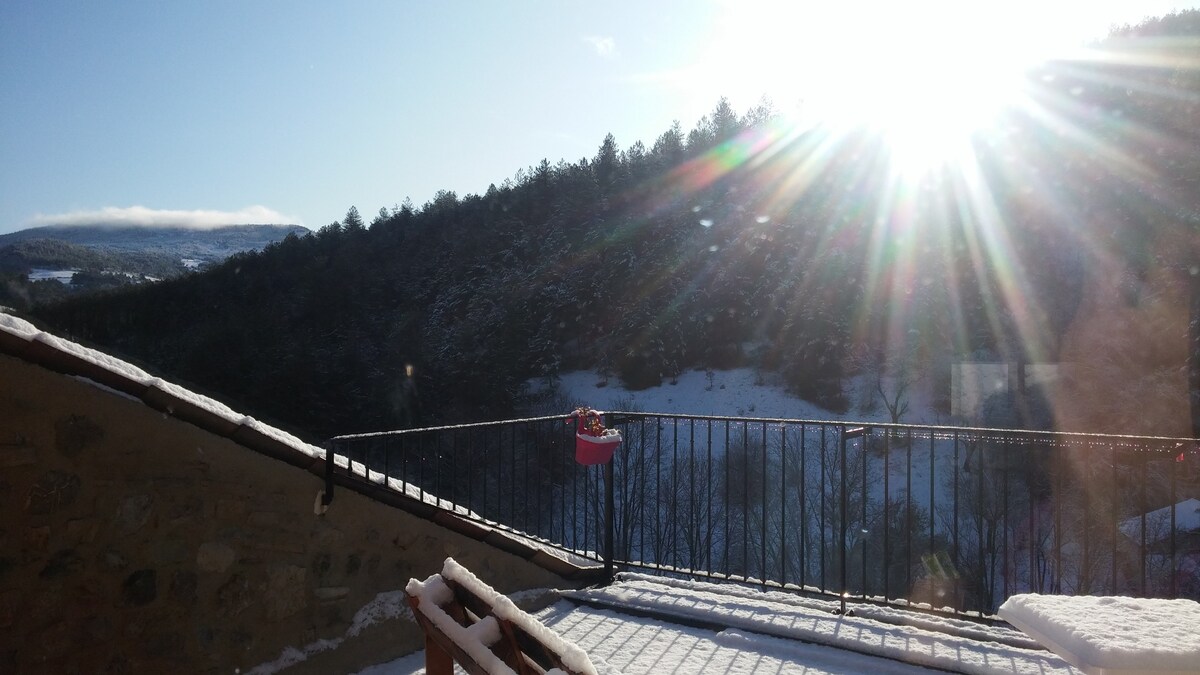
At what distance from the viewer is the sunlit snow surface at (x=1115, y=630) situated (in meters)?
1.78

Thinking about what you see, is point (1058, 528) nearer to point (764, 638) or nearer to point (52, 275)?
point (764, 638)

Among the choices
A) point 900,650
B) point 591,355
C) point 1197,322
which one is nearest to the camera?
point 900,650

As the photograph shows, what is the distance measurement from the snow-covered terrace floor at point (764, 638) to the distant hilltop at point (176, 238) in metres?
64.0

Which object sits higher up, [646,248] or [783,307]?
[646,248]

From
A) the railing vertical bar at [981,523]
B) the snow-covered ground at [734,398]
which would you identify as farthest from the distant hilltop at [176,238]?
the railing vertical bar at [981,523]

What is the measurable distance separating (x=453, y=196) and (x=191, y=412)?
174ft

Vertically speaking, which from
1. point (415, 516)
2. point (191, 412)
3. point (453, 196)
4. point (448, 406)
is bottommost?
point (448, 406)

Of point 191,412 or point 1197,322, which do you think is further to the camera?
point 1197,322

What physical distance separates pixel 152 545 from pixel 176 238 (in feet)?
288

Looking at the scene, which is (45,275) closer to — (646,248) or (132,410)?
(646,248)

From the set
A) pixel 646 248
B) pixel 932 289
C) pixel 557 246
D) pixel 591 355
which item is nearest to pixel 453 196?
pixel 557 246

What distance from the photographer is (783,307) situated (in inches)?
1289

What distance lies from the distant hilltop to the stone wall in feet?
210

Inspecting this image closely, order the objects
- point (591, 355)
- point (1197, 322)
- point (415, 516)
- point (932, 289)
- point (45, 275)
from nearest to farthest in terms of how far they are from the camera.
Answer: point (415, 516) → point (1197, 322) → point (932, 289) → point (591, 355) → point (45, 275)
